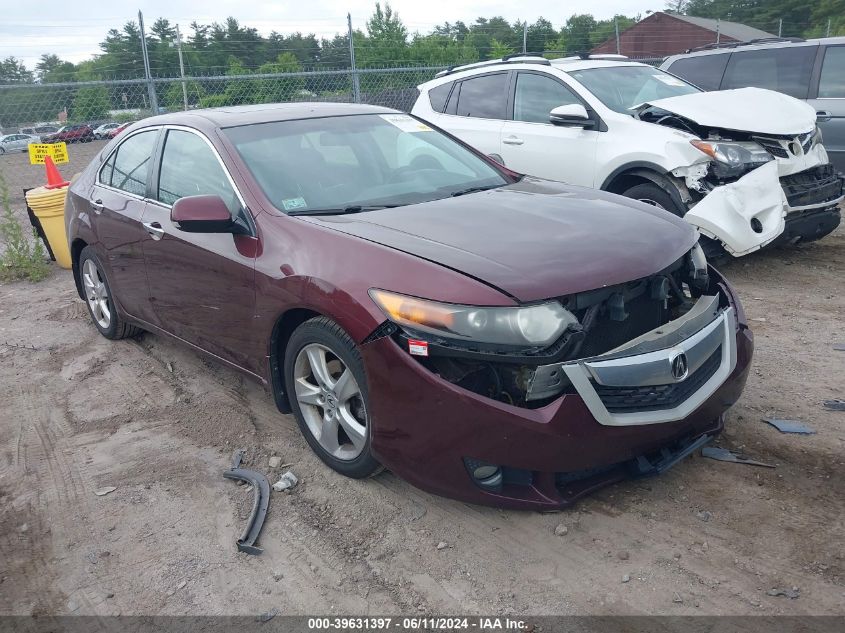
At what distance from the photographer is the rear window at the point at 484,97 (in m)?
7.41

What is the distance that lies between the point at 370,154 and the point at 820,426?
2.64m

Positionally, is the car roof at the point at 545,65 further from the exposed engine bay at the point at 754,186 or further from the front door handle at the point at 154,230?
the front door handle at the point at 154,230

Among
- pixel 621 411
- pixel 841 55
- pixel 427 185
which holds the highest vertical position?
pixel 841 55

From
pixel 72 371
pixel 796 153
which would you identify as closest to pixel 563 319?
pixel 72 371

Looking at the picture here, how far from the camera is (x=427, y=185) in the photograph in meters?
3.96

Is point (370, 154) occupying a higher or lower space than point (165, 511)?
higher

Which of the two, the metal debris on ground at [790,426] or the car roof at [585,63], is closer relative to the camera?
the metal debris on ground at [790,426]

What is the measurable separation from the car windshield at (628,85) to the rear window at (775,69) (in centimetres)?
184

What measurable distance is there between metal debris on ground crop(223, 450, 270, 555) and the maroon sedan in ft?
1.01

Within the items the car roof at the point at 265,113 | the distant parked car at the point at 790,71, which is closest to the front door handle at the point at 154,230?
the car roof at the point at 265,113

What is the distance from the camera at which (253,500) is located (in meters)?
3.35

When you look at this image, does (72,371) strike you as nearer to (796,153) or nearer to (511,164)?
(511,164)

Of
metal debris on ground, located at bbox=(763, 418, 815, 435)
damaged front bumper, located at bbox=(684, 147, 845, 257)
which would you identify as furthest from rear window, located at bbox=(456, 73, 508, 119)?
metal debris on ground, located at bbox=(763, 418, 815, 435)

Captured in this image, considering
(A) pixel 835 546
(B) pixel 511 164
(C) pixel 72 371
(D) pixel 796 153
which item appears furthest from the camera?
(B) pixel 511 164
